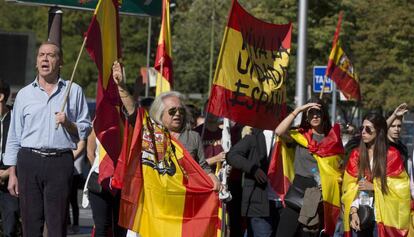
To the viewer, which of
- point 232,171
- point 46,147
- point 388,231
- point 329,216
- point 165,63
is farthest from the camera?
point 232,171

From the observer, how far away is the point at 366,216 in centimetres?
927

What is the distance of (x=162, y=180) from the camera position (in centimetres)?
830

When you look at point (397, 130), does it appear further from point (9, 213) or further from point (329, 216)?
point (9, 213)

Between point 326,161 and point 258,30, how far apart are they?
1589mm

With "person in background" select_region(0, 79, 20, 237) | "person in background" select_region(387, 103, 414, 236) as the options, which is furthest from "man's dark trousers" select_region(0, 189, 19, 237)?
"person in background" select_region(387, 103, 414, 236)

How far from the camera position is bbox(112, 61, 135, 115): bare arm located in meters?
7.51

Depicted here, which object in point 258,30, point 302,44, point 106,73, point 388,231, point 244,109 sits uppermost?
point 302,44

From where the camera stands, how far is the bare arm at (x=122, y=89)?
7.51 m

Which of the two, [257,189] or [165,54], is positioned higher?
[165,54]

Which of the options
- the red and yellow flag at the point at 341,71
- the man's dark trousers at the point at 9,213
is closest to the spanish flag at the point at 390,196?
Result: the man's dark trousers at the point at 9,213

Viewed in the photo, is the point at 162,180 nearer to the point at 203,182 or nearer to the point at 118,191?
the point at 203,182

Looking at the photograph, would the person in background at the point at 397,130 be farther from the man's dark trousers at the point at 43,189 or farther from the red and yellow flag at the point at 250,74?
the man's dark trousers at the point at 43,189

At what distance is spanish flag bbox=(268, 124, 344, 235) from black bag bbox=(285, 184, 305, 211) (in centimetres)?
21

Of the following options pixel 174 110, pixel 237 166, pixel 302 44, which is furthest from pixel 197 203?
pixel 302 44
